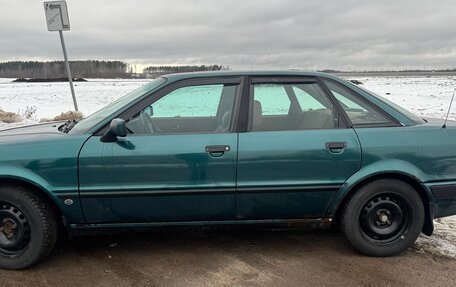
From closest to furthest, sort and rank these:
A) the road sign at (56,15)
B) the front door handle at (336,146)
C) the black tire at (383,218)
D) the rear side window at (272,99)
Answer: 1. the front door handle at (336,146)
2. the black tire at (383,218)
3. the rear side window at (272,99)
4. the road sign at (56,15)

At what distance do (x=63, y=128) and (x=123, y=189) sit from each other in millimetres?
1032

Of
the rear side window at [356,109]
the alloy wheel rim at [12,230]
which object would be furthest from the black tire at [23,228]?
the rear side window at [356,109]

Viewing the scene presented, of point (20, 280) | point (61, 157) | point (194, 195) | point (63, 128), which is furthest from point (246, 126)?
point (20, 280)

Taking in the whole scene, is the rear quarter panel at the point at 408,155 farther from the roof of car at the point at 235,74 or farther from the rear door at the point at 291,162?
the roof of car at the point at 235,74

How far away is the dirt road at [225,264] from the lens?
3.23m

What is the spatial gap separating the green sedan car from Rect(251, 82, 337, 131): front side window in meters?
0.01

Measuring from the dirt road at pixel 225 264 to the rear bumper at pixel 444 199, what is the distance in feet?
1.37

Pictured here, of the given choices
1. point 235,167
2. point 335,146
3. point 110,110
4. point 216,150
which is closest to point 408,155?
point 335,146

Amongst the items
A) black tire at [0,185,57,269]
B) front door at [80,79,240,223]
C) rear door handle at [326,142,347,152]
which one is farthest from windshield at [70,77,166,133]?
rear door handle at [326,142,347,152]

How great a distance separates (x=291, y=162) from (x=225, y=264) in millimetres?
1033

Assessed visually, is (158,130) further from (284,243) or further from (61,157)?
(284,243)

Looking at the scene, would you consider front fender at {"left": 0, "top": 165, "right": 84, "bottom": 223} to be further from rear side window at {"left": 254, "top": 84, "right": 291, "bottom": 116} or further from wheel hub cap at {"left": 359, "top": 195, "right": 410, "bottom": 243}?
wheel hub cap at {"left": 359, "top": 195, "right": 410, "bottom": 243}

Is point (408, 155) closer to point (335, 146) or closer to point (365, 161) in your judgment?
point (365, 161)

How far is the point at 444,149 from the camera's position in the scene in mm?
3488
